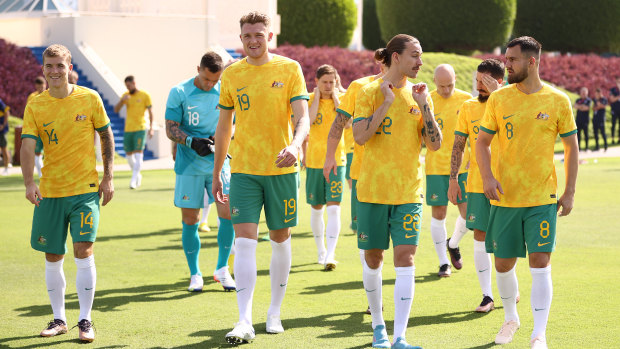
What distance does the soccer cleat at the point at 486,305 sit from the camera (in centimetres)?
779

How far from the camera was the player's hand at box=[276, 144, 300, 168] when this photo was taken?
652 cm

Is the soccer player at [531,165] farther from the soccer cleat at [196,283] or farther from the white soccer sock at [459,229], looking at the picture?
the soccer cleat at [196,283]

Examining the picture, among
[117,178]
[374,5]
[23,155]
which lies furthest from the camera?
[374,5]

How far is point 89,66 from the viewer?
93.2 ft

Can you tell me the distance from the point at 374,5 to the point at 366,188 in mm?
40061

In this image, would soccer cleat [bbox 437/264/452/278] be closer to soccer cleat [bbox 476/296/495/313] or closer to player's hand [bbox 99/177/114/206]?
soccer cleat [bbox 476/296/495/313]

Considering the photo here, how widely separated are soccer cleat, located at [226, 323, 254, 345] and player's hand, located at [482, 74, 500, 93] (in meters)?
2.85

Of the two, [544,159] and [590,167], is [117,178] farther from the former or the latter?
[544,159]

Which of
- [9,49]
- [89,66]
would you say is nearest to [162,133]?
[89,66]

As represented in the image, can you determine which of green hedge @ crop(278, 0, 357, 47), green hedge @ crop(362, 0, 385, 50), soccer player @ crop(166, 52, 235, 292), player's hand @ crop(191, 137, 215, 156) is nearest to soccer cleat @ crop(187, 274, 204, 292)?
soccer player @ crop(166, 52, 235, 292)

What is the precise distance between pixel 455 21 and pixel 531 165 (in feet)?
108

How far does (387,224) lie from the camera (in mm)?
6484

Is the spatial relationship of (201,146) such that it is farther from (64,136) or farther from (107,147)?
(64,136)

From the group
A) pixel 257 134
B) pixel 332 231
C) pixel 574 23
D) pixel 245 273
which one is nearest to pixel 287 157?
pixel 257 134
